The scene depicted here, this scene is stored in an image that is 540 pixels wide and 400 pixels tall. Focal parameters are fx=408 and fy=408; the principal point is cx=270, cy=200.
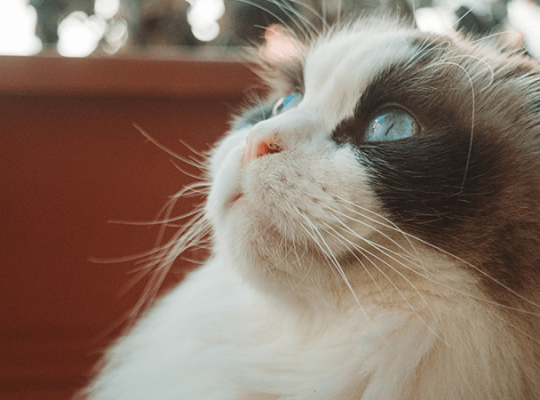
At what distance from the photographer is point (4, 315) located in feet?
3.29

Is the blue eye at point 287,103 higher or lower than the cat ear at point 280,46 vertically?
lower

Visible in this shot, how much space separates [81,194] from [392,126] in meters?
0.81

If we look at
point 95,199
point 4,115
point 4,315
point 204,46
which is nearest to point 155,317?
point 95,199

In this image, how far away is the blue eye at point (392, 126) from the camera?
1.52 feet

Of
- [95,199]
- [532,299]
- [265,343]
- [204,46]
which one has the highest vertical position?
[204,46]

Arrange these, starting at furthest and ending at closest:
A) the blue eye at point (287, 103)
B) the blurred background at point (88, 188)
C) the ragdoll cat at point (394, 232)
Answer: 1. the blurred background at point (88, 188)
2. the blue eye at point (287, 103)
3. the ragdoll cat at point (394, 232)

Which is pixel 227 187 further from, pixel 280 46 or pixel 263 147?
pixel 280 46

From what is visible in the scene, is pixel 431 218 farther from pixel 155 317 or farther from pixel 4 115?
pixel 4 115

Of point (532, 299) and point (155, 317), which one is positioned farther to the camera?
point (155, 317)

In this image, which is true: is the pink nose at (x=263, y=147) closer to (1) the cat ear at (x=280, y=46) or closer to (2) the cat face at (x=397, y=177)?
(2) the cat face at (x=397, y=177)

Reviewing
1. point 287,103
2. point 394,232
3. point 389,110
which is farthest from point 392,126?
point 287,103

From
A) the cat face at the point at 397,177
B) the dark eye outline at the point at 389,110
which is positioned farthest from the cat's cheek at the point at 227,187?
the dark eye outline at the point at 389,110

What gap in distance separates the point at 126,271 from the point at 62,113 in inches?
16.2

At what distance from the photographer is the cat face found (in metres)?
0.42
